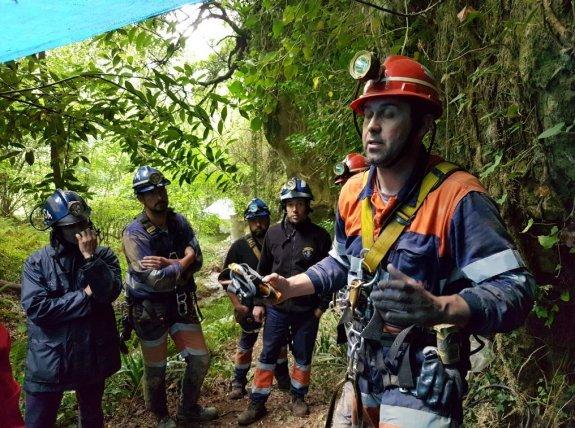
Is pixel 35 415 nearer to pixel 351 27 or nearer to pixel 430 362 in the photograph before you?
pixel 430 362

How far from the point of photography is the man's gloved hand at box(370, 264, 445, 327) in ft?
5.36

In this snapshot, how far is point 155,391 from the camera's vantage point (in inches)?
185

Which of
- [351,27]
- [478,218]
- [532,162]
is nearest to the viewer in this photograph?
[478,218]

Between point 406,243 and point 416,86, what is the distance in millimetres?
814

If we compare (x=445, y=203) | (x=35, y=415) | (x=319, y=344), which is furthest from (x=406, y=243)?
(x=319, y=344)

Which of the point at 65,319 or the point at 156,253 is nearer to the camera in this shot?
the point at 65,319

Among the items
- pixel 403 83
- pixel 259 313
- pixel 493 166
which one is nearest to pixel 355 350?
pixel 403 83

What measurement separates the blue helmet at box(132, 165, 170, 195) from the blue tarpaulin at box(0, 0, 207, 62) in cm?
186

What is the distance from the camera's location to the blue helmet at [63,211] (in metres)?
3.64

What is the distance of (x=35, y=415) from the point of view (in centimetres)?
361

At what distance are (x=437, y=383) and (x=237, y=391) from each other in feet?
13.4

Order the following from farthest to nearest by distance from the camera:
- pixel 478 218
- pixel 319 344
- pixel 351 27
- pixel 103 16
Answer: pixel 319 344 → pixel 351 27 → pixel 103 16 → pixel 478 218

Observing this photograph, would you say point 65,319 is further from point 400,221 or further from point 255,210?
point 400,221

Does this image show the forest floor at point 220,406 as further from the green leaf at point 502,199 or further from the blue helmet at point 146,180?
the green leaf at point 502,199
